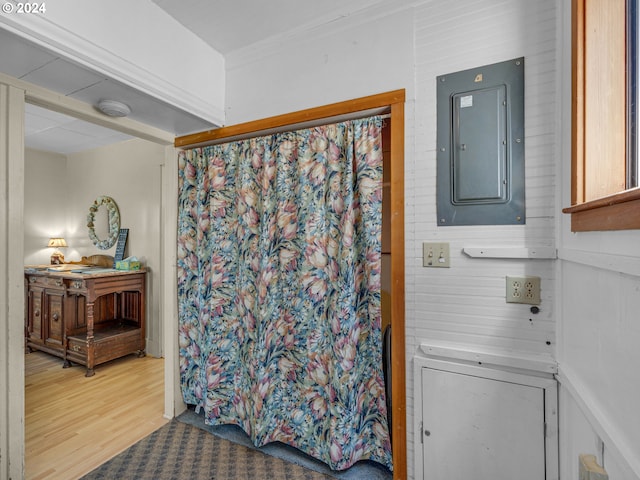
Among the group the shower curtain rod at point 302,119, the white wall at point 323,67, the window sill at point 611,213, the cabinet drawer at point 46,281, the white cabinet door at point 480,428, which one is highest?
the white wall at point 323,67

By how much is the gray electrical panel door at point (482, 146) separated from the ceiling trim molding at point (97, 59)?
1.39 meters

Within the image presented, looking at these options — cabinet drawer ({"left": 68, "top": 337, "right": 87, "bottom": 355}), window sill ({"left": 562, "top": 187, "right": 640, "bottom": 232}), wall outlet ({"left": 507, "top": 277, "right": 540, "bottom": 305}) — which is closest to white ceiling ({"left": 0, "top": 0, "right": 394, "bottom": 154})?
window sill ({"left": 562, "top": 187, "right": 640, "bottom": 232})

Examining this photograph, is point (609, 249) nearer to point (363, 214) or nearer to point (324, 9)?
point (363, 214)

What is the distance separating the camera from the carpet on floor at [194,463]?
66.1 inches

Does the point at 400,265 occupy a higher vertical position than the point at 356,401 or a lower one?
higher

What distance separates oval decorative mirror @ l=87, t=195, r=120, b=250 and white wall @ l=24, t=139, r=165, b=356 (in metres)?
0.07

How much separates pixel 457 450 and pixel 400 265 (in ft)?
2.77

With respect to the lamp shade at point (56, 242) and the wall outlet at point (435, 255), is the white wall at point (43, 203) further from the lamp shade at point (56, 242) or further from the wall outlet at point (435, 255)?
the wall outlet at point (435, 255)

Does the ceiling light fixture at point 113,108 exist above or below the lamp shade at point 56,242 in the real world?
above

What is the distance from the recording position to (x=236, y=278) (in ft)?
6.70

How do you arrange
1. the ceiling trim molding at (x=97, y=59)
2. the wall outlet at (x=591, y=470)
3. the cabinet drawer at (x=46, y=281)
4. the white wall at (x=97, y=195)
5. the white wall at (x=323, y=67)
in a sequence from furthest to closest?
the white wall at (x=97, y=195)
the cabinet drawer at (x=46, y=281)
the white wall at (x=323, y=67)
the ceiling trim molding at (x=97, y=59)
the wall outlet at (x=591, y=470)

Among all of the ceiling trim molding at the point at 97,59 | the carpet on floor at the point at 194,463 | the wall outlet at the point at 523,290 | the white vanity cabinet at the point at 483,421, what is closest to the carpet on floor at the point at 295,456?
the carpet on floor at the point at 194,463

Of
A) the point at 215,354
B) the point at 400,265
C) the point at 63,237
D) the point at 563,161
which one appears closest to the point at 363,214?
the point at 400,265

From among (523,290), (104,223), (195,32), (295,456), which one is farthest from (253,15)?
(104,223)
